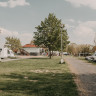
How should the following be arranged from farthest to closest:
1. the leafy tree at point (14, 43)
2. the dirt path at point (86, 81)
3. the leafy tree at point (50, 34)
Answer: the leafy tree at point (14, 43) < the leafy tree at point (50, 34) < the dirt path at point (86, 81)

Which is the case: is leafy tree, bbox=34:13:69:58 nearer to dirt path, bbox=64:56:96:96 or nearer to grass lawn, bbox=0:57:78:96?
dirt path, bbox=64:56:96:96

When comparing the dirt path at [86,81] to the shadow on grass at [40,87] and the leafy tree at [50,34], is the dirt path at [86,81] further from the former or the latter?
the leafy tree at [50,34]

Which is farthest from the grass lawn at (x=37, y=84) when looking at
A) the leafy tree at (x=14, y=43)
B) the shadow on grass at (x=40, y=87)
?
the leafy tree at (x=14, y=43)

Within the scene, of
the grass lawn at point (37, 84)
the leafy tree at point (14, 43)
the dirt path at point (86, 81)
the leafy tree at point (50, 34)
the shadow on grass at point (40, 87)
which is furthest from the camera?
the leafy tree at point (14, 43)

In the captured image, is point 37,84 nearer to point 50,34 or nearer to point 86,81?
point 86,81

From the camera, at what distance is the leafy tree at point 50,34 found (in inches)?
1629

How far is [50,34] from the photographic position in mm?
41750

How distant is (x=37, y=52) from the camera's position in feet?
268

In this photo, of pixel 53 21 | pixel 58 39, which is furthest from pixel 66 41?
pixel 53 21

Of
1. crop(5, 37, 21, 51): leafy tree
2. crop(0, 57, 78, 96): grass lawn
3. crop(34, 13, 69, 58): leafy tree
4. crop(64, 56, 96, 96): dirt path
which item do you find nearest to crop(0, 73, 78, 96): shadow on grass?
crop(0, 57, 78, 96): grass lawn

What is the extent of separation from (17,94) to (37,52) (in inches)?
2991

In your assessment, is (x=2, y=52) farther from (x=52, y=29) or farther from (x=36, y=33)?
(x=52, y=29)

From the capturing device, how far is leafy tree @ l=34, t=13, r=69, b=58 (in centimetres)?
4138

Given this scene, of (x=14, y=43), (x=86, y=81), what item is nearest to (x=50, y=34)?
(x=86, y=81)
